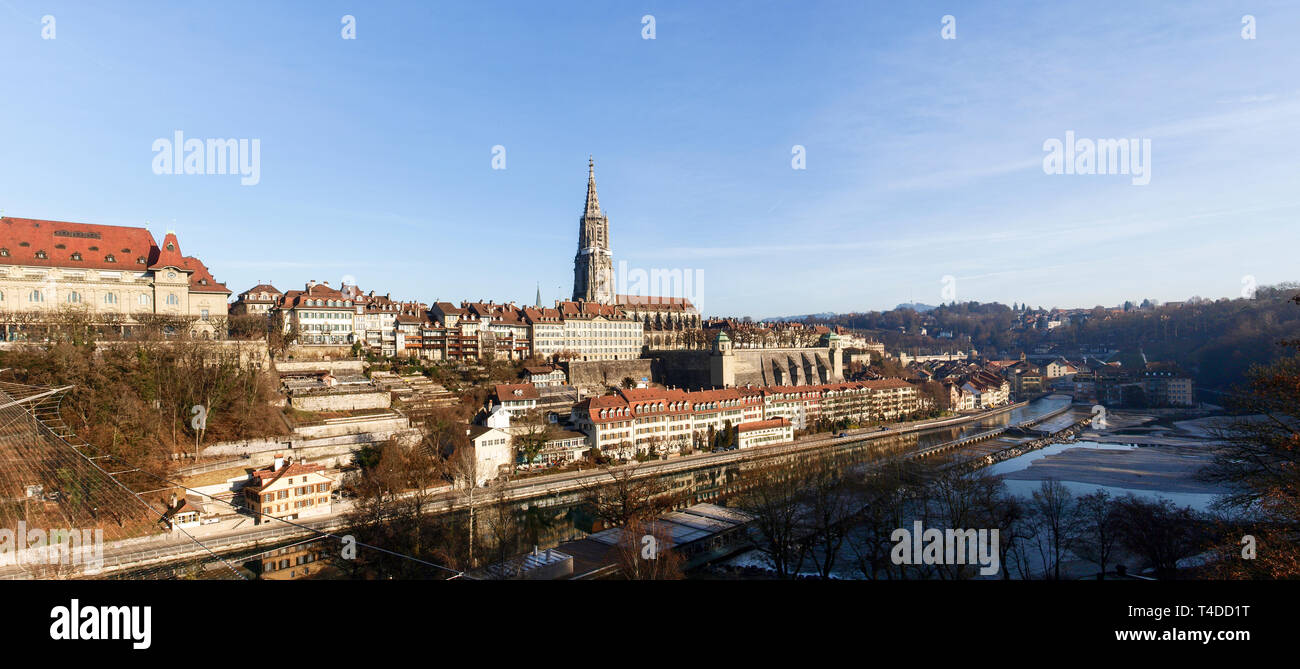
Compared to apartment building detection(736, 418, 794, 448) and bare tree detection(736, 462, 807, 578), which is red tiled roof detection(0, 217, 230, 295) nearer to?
bare tree detection(736, 462, 807, 578)

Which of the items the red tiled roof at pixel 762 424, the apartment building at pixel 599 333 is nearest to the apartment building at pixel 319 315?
the apartment building at pixel 599 333

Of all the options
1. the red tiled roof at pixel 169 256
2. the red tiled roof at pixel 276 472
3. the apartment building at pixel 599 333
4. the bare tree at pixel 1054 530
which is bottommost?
the bare tree at pixel 1054 530

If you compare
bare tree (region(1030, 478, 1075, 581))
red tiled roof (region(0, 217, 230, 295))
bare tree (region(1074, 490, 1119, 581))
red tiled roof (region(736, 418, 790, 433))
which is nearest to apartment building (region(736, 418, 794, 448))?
red tiled roof (region(736, 418, 790, 433))

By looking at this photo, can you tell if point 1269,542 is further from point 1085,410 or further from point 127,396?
point 1085,410

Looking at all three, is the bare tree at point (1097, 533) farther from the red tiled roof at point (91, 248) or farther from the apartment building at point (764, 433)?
the red tiled roof at point (91, 248)

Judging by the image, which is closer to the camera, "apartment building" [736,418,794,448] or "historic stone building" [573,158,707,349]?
"apartment building" [736,418,794,448]
